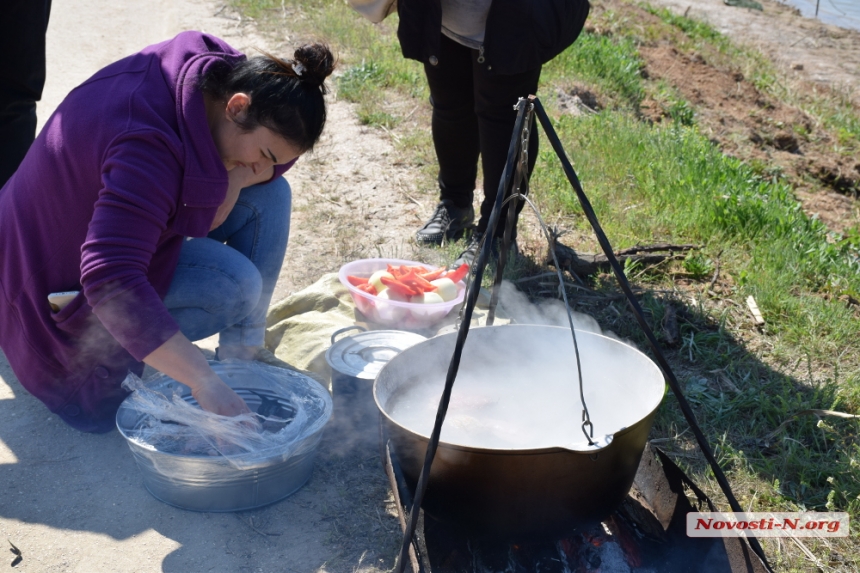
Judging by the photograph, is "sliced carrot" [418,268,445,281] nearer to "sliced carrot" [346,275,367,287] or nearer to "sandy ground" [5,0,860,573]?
"sliced carrot" [346,275,367,287]

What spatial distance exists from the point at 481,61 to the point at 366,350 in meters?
1.31

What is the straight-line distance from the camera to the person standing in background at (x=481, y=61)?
313cm

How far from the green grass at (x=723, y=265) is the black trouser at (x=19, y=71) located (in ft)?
6.94

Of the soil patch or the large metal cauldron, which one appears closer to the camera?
the large metal cauldron

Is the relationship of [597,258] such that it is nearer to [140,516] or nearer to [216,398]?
[216,398]

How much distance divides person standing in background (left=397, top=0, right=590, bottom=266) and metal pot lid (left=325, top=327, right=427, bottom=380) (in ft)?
2.18

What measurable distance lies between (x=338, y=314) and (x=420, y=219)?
1243mm

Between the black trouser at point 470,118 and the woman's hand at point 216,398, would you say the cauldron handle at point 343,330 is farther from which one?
the woman's hand at point 216,398

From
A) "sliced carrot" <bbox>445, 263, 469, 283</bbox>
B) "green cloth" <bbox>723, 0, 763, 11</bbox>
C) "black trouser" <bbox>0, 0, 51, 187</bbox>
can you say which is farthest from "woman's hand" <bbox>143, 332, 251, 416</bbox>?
"green cloth" <bbox>723, 0, 763, 11</bbox>

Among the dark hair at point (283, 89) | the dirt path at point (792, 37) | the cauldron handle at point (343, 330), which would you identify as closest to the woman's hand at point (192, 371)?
the dark hair at point (283, 89)

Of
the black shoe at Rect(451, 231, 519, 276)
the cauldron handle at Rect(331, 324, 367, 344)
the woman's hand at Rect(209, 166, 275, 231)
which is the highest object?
the woman's hand at Rect(209, 166, 275, 231)

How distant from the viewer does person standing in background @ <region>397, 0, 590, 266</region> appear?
313 cm

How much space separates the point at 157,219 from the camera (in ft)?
6.88

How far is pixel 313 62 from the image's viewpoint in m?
2.15
